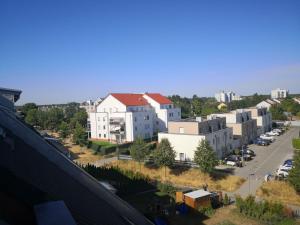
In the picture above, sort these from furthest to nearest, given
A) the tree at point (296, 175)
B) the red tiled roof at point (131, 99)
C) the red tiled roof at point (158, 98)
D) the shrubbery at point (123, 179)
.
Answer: the red tiled roof at point (158, 98) < the red tiled roof at point (131, 99) < the shrubbery at point (123, 179) < the tree at point (296, 175)

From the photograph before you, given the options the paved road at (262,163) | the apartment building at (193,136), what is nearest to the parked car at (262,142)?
the paved road at (262,163)

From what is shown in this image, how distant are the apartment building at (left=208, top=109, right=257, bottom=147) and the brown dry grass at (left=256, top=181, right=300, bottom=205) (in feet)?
51.4

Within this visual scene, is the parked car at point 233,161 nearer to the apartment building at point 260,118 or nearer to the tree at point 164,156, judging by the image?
the tree at point 164,156

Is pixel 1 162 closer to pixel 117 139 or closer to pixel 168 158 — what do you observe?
pixel 168 158

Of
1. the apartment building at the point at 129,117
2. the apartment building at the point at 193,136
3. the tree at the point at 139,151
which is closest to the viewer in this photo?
the tree at the point at 139,151

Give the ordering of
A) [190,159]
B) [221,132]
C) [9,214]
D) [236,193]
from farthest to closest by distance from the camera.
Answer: [221,132]
[190,159]
[236,193]
[9,214]

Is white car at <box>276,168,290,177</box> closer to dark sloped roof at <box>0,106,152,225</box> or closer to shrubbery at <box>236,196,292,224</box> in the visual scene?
shrubbery at <box>236,196,292,224</box>

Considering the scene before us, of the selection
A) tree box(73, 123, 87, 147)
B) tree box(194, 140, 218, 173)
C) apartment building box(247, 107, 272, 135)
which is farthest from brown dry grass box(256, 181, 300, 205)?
tree box(73, 123, 87, 147)

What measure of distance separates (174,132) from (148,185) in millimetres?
10691

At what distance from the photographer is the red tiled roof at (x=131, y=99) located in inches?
1912

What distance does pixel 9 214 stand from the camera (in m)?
2.03

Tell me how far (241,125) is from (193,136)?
11.9 metres

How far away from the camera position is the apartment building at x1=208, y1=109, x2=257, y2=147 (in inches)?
1613

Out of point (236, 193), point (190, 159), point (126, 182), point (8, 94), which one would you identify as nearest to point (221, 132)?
point (190, 159)
